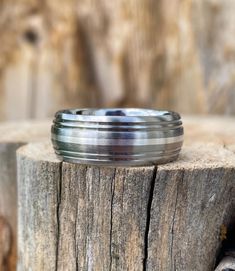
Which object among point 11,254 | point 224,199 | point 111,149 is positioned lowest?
point 11,254

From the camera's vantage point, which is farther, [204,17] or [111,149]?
[204,17]

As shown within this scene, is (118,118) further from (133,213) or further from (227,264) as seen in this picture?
(227,264)

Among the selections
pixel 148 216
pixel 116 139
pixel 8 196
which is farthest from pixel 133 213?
pixel 8 196

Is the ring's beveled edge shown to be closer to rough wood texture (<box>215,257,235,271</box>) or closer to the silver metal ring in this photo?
the silver metal ring

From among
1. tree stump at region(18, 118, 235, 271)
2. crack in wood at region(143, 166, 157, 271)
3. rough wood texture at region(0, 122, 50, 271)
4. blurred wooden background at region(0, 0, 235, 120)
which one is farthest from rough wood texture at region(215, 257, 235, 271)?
blurred wooden background at region(0, 0, 235, 120)

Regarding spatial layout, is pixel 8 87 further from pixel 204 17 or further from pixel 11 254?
pixel 11 254

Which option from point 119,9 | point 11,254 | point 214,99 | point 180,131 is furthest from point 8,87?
point 180,131
